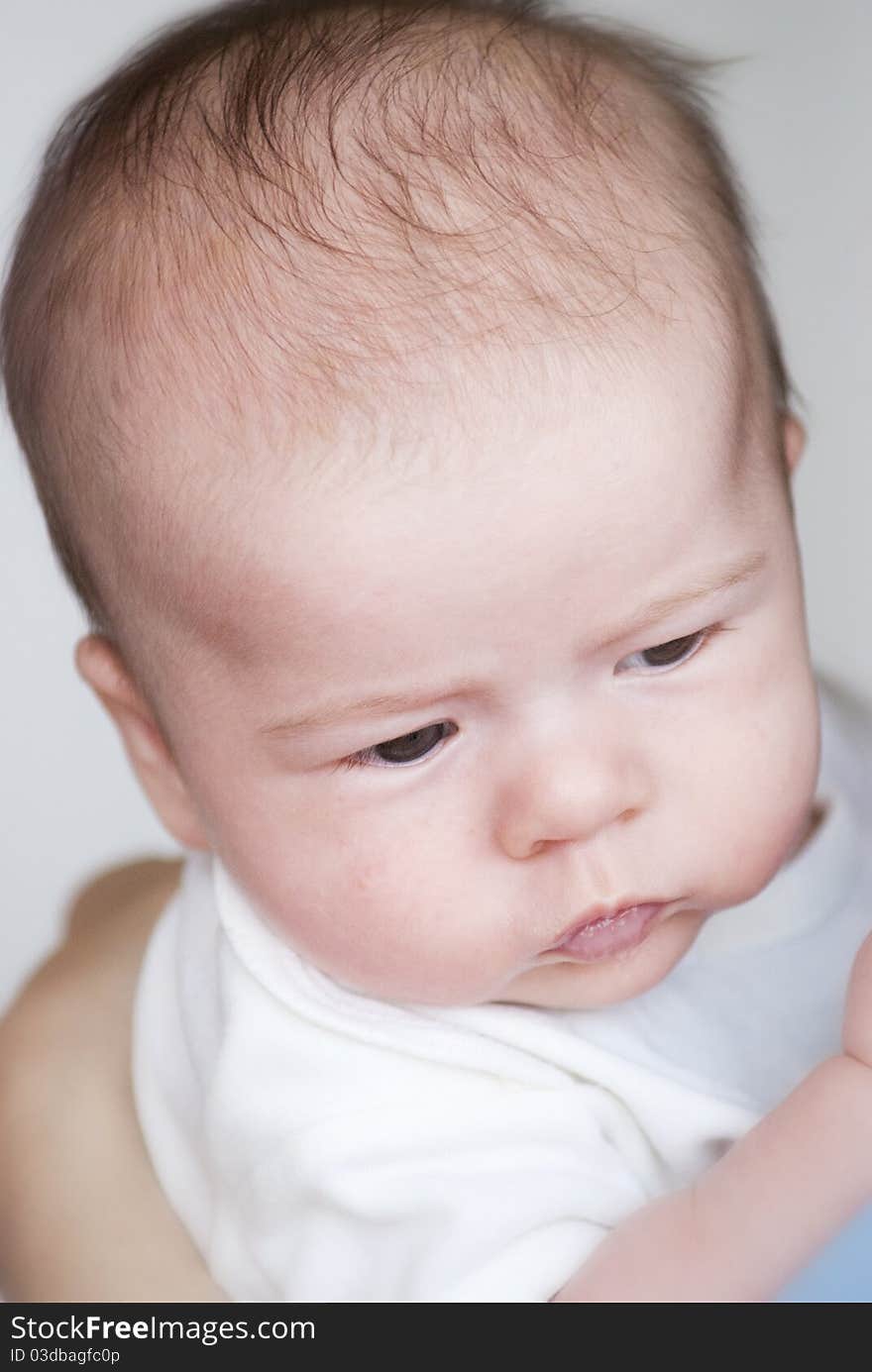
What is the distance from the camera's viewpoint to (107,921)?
4.00 ft

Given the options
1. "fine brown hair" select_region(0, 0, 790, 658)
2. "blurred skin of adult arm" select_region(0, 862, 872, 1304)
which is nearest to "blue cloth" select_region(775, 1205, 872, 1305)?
"blurred skin of adult arm" select_region(0, 862, 872, 1304)

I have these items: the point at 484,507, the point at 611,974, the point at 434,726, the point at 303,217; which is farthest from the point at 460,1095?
the point at 303,217

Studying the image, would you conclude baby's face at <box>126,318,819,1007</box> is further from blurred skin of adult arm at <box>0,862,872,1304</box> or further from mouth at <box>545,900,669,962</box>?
blurred skin of adult arm at <box>0,862,872,1304</box>

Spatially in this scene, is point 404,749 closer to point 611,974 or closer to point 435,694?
point 435,694

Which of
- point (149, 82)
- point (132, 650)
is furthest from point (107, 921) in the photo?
point (149, 82)

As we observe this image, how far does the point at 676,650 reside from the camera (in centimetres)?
77

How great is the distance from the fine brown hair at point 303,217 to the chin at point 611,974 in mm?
268

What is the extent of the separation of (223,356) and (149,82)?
0.22m

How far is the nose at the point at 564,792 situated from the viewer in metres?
0.73

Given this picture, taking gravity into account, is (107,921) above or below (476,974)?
below

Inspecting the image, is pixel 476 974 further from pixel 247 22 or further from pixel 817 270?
pixel 817 270

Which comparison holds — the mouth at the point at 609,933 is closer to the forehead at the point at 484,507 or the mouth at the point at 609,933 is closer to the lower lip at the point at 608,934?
the lower lip at the point at 608,934

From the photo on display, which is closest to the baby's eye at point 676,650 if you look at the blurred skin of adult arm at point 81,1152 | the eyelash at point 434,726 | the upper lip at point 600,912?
the eyelash at point 434,726

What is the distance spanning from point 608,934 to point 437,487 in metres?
0.23
